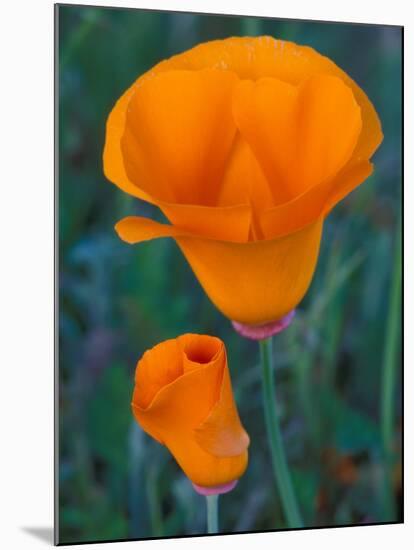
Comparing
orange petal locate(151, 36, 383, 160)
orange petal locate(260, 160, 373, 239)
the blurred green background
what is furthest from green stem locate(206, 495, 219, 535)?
orange petal locate(151, 36, 383, 160)

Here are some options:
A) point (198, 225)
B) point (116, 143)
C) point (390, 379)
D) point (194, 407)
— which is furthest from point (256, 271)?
point (390, 379)

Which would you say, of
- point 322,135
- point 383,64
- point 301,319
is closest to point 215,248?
point 322,135

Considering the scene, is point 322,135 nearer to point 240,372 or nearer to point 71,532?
point 240,372

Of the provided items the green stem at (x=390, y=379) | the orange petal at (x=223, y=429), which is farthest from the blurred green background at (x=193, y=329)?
the orange petal at (x=223, y=429)

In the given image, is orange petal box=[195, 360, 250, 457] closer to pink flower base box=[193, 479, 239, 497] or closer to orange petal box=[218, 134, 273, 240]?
pink flower base box=[193, 479, 239, 497]

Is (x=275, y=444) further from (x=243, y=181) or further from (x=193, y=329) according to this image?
(x=243, y=181)

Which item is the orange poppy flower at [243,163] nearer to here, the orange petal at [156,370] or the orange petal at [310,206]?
the orange petal at [310,206]
